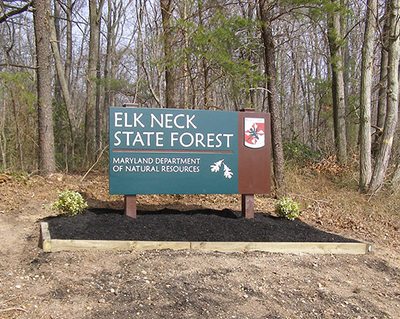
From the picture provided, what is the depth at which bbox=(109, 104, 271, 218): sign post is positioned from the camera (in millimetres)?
5754

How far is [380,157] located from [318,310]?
6399 millimetres

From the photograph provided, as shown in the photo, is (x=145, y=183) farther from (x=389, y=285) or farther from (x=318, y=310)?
(x=389, y=285)

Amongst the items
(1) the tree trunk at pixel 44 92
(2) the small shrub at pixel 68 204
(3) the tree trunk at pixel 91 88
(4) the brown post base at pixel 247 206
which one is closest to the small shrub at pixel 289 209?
(4) the brown post base at pixel 247 206

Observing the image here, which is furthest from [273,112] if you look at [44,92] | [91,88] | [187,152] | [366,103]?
[91,88]

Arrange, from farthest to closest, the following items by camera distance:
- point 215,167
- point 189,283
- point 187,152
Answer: point 215,167, point 187,152, point 189,283

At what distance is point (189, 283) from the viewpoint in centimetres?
397

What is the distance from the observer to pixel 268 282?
13.9ft

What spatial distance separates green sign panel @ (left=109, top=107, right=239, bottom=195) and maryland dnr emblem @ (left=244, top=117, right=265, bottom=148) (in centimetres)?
19

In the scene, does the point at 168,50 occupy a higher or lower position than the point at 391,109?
higher

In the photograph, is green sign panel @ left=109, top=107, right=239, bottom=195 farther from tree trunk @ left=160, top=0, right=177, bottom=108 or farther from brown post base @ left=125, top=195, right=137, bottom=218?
tree trunk @ left=160, top=0, right=177, bottom=108

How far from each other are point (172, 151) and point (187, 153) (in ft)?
0.79

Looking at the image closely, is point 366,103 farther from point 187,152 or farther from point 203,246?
point 203,246

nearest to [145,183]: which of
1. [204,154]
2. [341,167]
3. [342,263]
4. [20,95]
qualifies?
[204,154]

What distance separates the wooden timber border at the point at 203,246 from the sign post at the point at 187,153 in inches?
42.2
